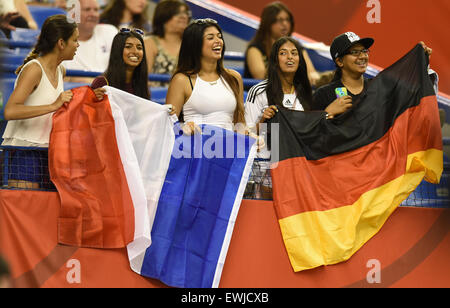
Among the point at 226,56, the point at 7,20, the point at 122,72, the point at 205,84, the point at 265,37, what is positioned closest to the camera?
the point at 205,84

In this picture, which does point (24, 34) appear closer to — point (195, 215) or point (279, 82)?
point (279, 82)

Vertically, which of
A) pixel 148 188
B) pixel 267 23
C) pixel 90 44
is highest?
pixel 267 23

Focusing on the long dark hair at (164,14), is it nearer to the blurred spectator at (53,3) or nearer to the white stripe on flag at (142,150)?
the blurred spectator at (53,3)

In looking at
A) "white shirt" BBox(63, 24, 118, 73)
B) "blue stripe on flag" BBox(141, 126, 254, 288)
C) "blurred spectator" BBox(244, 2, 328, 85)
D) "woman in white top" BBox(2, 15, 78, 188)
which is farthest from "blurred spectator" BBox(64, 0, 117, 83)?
"blue stripe on flag" BBox(141, 126, 254, 288)

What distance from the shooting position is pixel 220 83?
507 centimetres

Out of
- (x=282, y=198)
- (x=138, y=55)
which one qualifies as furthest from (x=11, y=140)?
(x=282, y=198)

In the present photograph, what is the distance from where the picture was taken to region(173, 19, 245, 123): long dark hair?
507 cm

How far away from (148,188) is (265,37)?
231 cm

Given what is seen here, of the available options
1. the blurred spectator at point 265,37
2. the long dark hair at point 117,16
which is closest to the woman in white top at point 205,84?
the blurred spectator at point 265,37

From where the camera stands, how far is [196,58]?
5.09 m

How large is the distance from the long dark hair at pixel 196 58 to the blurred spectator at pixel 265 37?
1.23 m

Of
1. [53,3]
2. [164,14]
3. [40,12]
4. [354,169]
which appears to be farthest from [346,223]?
[53,3]

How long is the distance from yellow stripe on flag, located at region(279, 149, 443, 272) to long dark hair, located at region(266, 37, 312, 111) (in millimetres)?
816

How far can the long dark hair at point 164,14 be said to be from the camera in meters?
6.57
